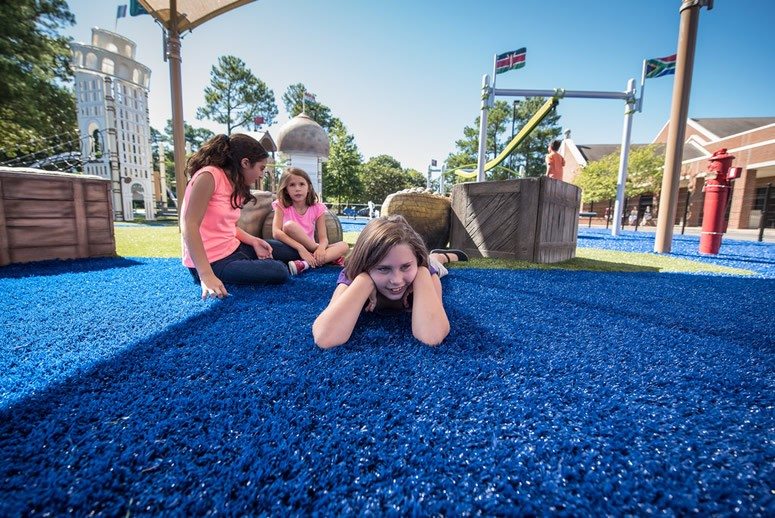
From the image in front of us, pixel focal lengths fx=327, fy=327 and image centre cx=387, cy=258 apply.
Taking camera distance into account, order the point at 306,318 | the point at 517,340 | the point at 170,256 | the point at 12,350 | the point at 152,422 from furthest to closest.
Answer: the point at 170,256 < the point at 306,318 < the point at 517,340 < the point at 12,350 < the point at 152,422

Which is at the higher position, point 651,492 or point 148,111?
point 148,111

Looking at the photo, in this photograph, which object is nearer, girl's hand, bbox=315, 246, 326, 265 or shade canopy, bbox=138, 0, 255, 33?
girl's hand, bbox=315, 246, 326, 265

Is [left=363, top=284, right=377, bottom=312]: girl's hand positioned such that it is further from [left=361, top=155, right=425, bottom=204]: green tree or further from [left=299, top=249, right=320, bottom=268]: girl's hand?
[left=361, top=155, right=425, bottom=204]: green tree

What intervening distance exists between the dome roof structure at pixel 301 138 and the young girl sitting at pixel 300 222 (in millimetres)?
12502

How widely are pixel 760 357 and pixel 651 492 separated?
53.0 inches

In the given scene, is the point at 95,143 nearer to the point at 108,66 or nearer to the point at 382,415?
the point at 108,66

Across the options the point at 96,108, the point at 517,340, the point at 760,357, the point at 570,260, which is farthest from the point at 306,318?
the point at 96,108

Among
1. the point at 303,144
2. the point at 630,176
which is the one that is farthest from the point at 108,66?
the point at 630,176

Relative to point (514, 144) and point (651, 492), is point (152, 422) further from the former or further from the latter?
point (514, 144)

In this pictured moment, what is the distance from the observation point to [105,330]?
5.64ft

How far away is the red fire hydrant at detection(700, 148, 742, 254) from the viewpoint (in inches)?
198

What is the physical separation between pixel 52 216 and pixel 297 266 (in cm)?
297

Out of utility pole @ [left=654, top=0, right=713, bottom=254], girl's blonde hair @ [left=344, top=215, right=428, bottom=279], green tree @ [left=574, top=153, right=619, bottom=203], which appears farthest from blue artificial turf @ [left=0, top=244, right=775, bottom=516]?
green tree @ [left=574, top=153, right=619, bottom=203]

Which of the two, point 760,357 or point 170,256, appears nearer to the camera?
point 760,357
